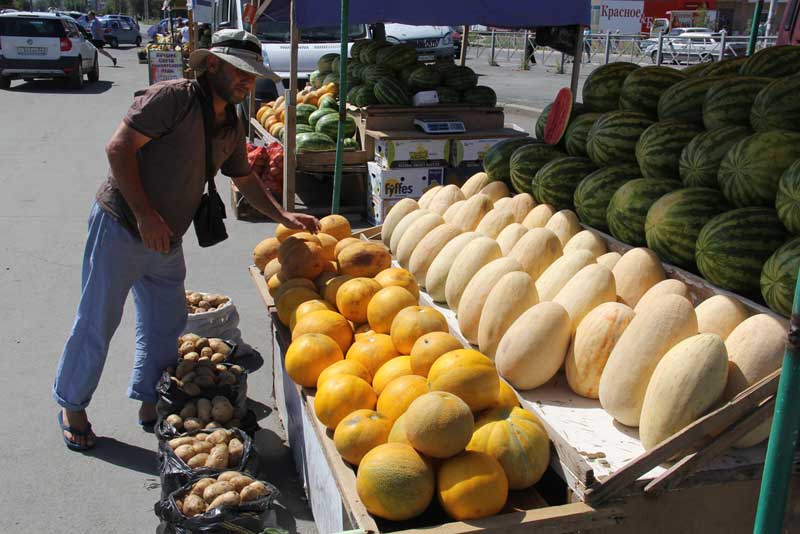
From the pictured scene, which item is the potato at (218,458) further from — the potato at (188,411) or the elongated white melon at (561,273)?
the elongated white melon at (561,273)

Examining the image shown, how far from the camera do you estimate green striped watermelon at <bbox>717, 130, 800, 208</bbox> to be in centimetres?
262

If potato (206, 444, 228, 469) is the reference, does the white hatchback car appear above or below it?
above

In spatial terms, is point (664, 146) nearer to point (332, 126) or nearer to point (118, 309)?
point (118, 309)

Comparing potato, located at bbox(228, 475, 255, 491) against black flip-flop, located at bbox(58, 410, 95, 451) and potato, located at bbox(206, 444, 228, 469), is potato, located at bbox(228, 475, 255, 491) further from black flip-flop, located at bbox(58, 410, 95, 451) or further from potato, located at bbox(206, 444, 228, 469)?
black flip-flop, located at bbox(58, 410, 95, 451)

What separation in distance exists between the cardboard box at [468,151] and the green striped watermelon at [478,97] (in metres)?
0.61

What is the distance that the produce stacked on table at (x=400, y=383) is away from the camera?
213 centimetres

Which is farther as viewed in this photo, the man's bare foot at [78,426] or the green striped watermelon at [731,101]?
the man's bare foot at [78,426]

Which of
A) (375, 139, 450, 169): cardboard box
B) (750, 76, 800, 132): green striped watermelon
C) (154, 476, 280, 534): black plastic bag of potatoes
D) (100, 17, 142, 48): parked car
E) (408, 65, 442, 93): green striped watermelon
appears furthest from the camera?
(100, 17, 142, 48): parked car

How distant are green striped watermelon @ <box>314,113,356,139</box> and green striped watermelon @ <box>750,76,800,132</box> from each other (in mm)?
5742

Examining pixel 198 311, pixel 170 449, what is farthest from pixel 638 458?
pixel 198 311

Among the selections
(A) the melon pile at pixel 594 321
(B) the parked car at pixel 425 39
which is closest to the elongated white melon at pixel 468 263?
(A) the melon pile at pixel 594 321

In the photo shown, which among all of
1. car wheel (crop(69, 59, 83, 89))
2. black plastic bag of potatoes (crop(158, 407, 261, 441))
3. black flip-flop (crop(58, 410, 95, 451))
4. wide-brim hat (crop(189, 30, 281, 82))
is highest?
wide-brim hat (crop(189, 30, 281, 82))

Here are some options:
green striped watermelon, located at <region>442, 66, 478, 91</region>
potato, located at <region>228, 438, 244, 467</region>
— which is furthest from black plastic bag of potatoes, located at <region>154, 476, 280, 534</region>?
green striped watermelon, located at <region>442, 66, 478, 91</region>

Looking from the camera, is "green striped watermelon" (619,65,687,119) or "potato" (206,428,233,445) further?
"green striped watermelon" (619,65,687,119)
